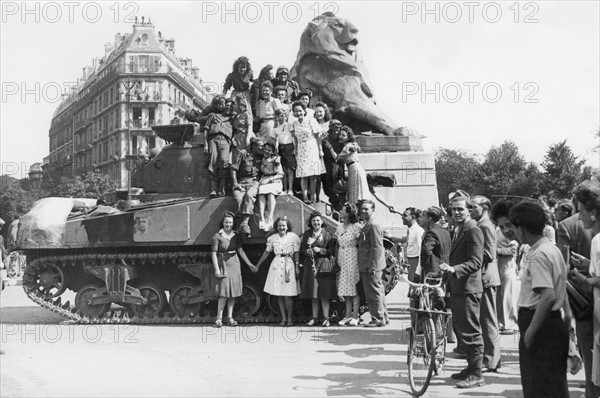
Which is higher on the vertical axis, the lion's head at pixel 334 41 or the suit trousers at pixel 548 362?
the lion's head at pixel 334 41

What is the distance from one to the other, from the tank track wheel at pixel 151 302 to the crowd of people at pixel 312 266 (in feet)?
4.20

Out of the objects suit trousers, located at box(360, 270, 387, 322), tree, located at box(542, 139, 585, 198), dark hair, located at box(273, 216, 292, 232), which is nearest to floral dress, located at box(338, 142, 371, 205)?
dark hair, located at box(273, 216, 292, 232)

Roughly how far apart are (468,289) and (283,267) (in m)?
4.73

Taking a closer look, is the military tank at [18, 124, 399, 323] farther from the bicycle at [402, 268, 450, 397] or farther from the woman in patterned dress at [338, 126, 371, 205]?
the bicycle at [402, 268, 450, 397]

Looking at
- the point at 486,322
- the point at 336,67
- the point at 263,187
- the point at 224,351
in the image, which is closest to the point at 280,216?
the point at 263,187

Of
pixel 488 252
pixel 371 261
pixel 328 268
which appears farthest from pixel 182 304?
pixel 488 252

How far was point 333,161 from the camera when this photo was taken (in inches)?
525

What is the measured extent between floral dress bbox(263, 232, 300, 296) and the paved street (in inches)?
23.4

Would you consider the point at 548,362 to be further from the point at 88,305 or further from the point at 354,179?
the point at 88,305

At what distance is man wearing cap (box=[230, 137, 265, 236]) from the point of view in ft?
40.0

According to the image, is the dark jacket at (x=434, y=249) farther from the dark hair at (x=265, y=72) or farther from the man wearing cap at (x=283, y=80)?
the dark hair at (x=265, y=72)

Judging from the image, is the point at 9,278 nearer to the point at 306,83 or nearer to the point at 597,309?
the point at 306,83

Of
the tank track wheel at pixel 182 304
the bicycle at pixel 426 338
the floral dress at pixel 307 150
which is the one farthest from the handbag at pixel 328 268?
the bicycle at pixel 426 338

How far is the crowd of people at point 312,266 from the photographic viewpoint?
1155cm
